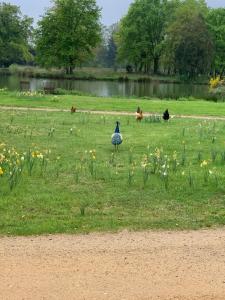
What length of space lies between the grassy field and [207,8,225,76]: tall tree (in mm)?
66627

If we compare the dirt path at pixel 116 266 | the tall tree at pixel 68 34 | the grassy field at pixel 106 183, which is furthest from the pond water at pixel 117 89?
the dirt path at pixel 116 266

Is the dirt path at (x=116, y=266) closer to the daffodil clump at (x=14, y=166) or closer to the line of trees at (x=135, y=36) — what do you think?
the daffodil clump at (x=14, y=166)

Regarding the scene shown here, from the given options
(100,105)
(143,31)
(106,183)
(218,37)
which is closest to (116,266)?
(106,183)

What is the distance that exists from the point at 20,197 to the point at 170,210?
244 cm

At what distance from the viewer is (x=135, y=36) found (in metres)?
81.6

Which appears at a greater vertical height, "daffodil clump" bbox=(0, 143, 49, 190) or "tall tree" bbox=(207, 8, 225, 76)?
"tall tree" bbox=(207, 8, 225, 76)

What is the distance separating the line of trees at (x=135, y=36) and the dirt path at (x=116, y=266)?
65817 millimetres

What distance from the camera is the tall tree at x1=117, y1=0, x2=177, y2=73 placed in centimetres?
8125

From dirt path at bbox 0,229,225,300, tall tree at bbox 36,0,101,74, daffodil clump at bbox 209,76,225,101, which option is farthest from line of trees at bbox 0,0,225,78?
dirt path at bbox 0,229,225,300

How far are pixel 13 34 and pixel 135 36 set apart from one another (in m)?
19.2

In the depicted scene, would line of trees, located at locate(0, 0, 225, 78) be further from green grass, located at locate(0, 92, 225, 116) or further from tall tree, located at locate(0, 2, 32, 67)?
green grass, located at locate(0, 92, 225, 116)

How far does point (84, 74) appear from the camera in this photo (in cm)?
7200

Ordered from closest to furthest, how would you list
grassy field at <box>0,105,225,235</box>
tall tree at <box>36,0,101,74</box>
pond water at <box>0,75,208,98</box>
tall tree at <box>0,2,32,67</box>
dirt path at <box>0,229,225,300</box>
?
dirt path at <box>0,229,225,300</box>
grassy field at <box>0,105,225,235</box>
pond water at <box>0,75,208,98</box>
tall tree at <box>36,0,101,74</box>
tall tree at <box>0,2,32,67</box>

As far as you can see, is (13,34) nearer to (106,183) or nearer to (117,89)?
(117,89)
